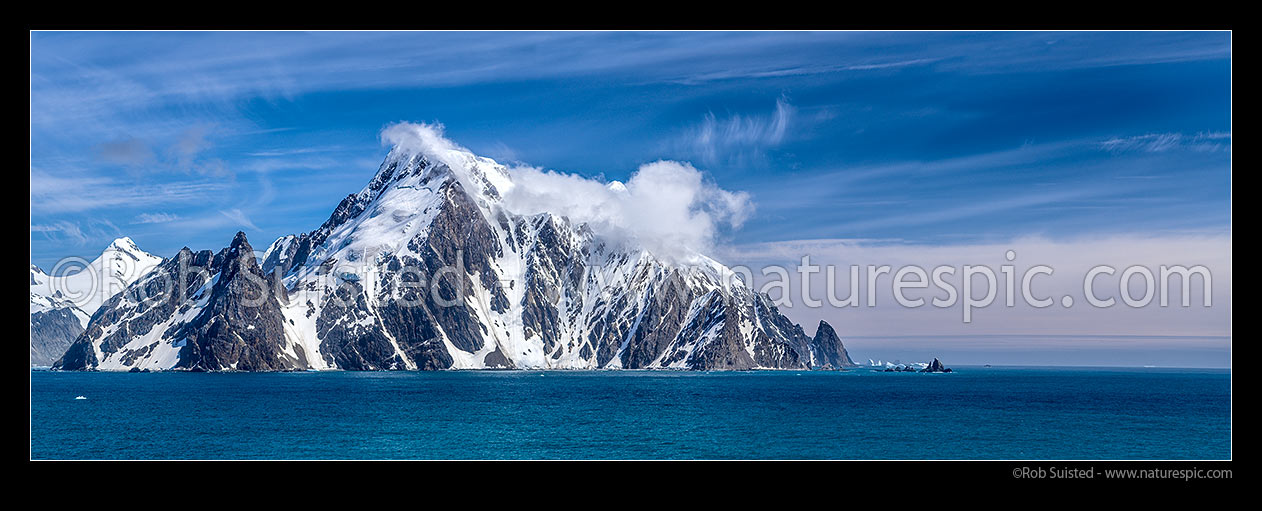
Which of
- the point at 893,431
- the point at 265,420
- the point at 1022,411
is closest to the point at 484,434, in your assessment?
the point at 265,420

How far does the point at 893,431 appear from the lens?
278 ft
